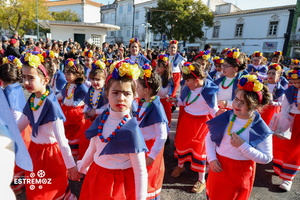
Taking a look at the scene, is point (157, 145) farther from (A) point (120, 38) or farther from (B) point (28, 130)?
(A) point (120, 38)

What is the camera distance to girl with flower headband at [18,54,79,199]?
2.22m

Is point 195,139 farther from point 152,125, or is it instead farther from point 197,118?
point 152,125

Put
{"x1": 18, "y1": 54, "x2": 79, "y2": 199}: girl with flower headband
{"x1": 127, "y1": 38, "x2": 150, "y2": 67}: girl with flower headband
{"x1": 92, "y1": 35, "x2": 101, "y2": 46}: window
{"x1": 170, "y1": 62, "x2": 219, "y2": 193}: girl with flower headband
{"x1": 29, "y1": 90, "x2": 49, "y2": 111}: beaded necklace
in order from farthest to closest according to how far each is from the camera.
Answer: {"x1": 92, "y1": 35, "x2": 101, "y2": 46}: window
{"x1": 127, "y1": 38, "x2": 150, "y2": 67}: girl with flower headband
{"x1": 170, "y1": 62, "x2": 219, "y2": 193}: girl with flower headband
{"x1": 29, "y1": 90, "x2": 49, "y2": 111}: beaded necklace
{"x1": 18, "y1": 54, "x2": 79, "y2": 199}: girl with flower headband

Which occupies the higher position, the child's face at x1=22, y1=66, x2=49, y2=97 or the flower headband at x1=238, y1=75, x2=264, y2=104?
the flower headband at x1=238, y1=75, x2=264, y2=104

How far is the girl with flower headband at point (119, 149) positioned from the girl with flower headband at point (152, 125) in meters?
0.54

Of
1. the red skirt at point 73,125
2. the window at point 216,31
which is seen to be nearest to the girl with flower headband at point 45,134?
the red skirt at point 73,125

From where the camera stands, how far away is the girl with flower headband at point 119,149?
1692mm

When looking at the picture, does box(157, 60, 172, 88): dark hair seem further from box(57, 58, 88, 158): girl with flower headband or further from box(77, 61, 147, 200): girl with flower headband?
box(77, 61, 147, 200): girl with flower headband

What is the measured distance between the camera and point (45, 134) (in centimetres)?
230

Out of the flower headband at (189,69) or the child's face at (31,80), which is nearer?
the child's face at (31,80)

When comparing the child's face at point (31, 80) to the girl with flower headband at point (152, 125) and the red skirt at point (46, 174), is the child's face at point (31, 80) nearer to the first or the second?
the red skirt at point (46, 174)

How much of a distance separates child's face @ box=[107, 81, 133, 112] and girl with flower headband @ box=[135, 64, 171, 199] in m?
0.59

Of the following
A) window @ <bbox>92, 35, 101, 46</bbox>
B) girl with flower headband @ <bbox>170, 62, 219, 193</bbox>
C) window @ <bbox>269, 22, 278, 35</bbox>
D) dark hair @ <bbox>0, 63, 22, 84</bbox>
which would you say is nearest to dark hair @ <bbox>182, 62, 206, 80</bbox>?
girl with flower headband @ <bbox>170, 62, 219, 193</bbox>

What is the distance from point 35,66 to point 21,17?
31639 mm
